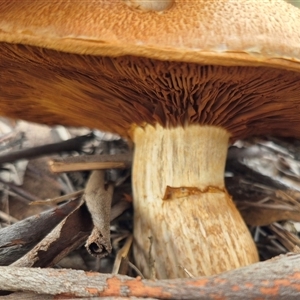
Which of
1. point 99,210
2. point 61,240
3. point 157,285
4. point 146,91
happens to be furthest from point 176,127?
point 157,285

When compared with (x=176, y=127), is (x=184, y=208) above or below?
below

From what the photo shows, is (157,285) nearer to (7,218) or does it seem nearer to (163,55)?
(163,55)

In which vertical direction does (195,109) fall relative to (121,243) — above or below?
above

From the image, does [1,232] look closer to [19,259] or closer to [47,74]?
[19,259]

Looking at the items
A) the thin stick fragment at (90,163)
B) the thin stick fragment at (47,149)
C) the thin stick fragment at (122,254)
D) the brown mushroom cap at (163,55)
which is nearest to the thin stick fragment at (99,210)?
the thin stick fragment at (90,163)

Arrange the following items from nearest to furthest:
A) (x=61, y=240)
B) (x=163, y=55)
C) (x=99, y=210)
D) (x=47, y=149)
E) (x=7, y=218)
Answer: (x=163, y=55), (x=61, y=240), (x=99, y=210), (x=7, y=218), (x=47, y=149)

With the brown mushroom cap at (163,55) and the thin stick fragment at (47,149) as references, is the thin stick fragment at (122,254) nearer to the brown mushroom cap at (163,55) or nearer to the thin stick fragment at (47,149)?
A: the brown mushroom cap at (163,55)

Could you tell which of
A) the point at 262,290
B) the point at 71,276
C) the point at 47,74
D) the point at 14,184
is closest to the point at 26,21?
the point at 47,74
